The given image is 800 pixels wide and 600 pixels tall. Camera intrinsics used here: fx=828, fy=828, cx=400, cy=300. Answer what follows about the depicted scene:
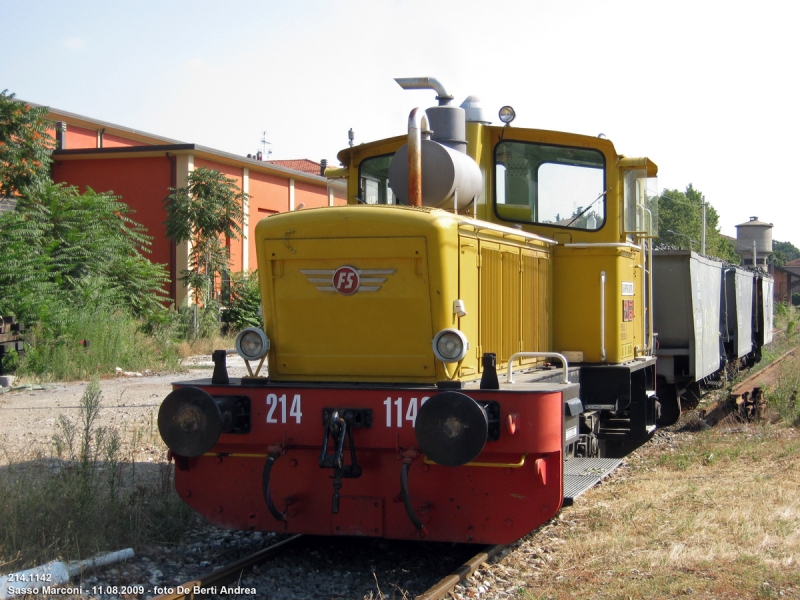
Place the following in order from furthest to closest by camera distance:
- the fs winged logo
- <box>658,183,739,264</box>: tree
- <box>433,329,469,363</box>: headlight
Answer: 1. <box>658,183,739,264</box>: tree
2. the fs winged logo
3. <box>433,329,469,363</box>: headlight

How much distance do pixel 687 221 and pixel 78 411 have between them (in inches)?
2542

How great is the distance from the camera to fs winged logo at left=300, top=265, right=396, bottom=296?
530 cm

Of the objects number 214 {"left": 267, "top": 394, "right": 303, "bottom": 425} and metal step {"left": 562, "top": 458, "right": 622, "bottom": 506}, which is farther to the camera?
metal step {"left": 562, "top": 458, "right": 622, "bottom": 506}

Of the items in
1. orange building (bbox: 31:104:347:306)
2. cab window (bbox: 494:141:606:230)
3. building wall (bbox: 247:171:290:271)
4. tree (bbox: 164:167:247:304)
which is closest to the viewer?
cab window (bbox: 494:141:606:230)

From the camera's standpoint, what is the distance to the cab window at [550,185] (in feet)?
22.0

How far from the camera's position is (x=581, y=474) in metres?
5.86

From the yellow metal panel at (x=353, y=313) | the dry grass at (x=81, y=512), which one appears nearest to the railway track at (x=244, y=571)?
the dry grass at (x=81, y=512)

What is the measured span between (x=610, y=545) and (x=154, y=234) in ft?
65.9

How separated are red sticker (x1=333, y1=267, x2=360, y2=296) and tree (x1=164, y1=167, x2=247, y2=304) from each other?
1635cm

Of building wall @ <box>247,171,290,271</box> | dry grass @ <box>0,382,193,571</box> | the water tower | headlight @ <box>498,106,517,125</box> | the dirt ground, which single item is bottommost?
dry grass @ <box>0,382,193,571</box>

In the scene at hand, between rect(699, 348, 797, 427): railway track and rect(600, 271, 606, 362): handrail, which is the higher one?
rect(600, 271, 606, 362): handrail

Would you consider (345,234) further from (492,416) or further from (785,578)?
(785,578)

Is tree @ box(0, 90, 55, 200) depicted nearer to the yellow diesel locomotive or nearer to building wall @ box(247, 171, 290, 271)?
building wall @ box(247, 171, 290, 271)

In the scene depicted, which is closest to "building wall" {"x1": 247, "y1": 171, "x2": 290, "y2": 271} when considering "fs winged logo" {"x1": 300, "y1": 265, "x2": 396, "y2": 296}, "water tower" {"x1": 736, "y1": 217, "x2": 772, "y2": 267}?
"fs winged logo" {"x1": 300, "y1": 265, "x2": 396, "y2": 296}
